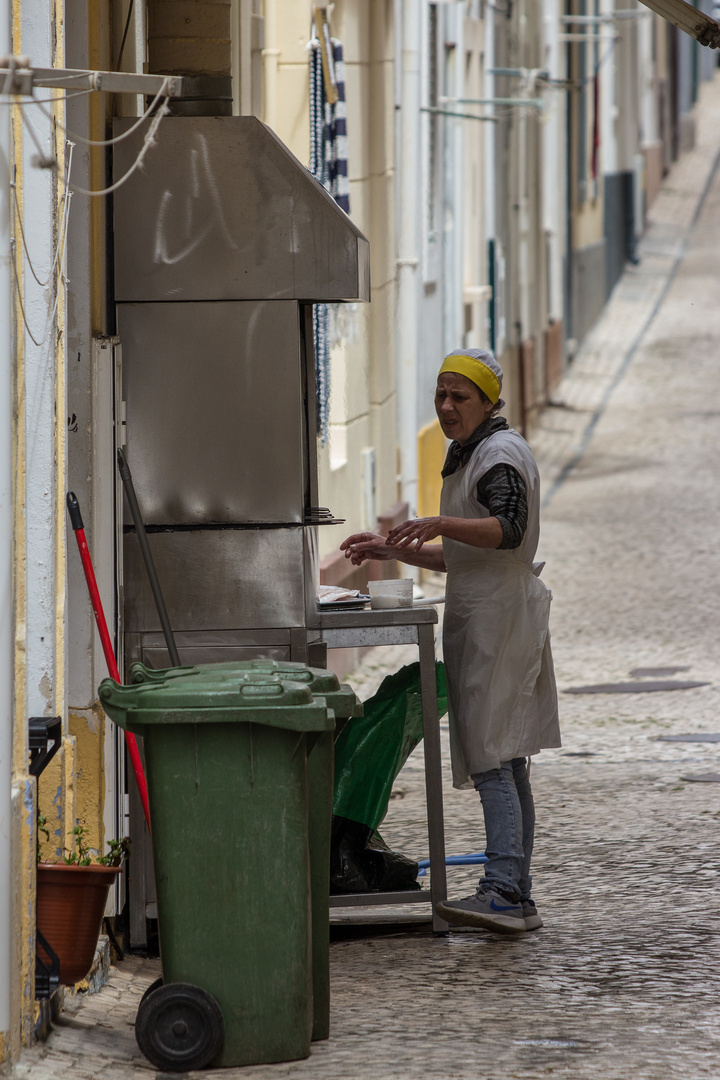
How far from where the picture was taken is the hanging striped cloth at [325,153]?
404 inches

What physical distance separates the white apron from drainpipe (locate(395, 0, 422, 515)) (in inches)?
289

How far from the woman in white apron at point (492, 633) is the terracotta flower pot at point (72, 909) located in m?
1.47

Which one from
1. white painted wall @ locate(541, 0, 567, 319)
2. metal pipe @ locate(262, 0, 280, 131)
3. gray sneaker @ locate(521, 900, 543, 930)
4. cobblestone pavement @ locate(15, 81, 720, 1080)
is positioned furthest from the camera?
white painted wall @ locate(541, 0, 567, 319)

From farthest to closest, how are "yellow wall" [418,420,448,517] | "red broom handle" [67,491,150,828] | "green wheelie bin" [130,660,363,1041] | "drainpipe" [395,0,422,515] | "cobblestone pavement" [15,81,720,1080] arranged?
"yellow wall" [418,420,448,517], "drainpipe" [395,0,422,515], "red broom handle" [67,491,150,828], "green wheelie bin" [130,660,363,1041], "cobblestone pavement" [15,81,720,1080]

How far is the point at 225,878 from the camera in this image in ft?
15.0

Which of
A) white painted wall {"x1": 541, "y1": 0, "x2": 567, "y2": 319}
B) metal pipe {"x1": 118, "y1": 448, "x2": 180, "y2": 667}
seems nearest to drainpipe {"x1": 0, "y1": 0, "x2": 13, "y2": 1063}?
metal pipe {"x1": 118, "y1": 448, "x2": 180, "y2": 667}

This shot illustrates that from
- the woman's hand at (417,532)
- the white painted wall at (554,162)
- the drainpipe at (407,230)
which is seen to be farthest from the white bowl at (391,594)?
the white painted wall at (554,162)

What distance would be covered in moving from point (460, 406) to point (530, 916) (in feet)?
5.67

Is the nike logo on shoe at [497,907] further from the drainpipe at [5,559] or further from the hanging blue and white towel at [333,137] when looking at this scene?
the hanging blue and white towel at [333,137]

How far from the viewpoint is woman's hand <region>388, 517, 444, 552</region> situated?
567cm

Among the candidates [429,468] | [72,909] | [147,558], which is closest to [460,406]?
[147,558]

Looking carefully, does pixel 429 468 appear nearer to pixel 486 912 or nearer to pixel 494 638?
pixel 494 638

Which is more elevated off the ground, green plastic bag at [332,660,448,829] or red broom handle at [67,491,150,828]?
red broom handle at [67,491,150,828]

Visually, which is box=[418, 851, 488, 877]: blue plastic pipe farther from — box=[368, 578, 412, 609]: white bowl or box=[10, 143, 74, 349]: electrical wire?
box=[10, 143, 74, 349]: electrical wire
